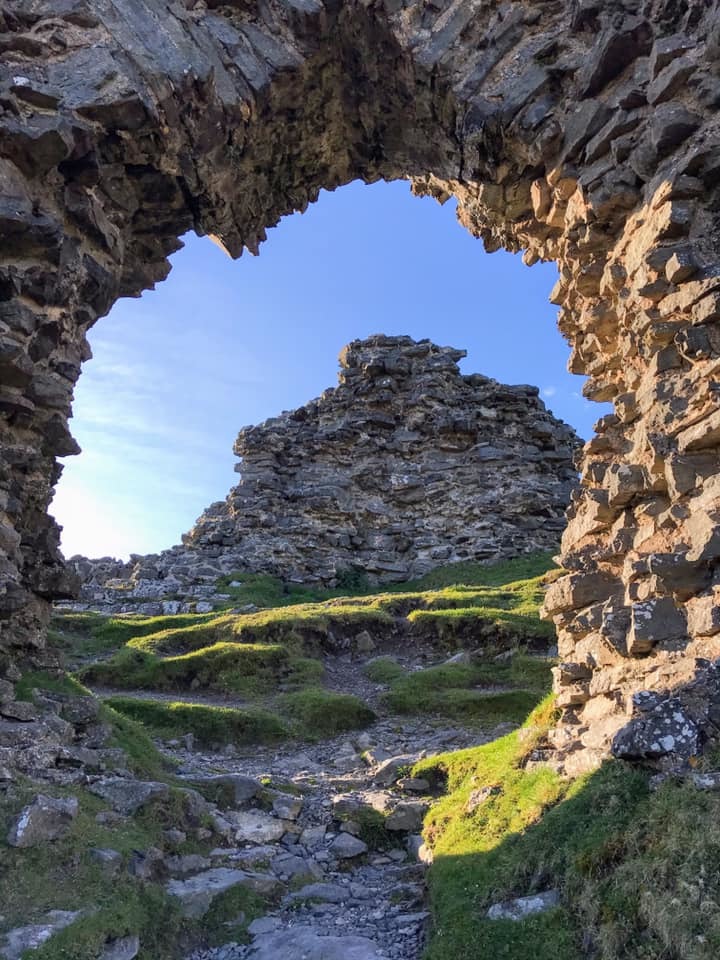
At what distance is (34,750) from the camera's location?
8438 millimetres

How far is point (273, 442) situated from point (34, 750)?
2845cm

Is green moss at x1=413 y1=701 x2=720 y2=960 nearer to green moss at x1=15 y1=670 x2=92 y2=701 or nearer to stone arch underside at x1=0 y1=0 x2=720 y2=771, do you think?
stone arch underside at x1=0 y1=0 x2=720 y2=771

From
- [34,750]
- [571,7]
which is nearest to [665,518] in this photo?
[34,750]

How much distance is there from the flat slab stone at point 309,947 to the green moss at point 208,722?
6.83 meters

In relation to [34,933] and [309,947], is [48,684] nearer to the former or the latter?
[34,933]

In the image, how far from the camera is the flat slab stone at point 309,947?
19.6 ft

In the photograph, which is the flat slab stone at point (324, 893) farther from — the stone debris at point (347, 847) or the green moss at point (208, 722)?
the green moss at point (208, 722)

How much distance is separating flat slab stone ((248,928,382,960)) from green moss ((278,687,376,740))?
6945 millimetres

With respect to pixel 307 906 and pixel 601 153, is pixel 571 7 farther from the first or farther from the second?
pixel 307 906

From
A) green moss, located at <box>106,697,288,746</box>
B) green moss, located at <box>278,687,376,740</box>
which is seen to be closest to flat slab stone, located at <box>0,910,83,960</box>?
green moss, located at <box>106,697,288,746</box>

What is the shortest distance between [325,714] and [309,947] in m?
7.98

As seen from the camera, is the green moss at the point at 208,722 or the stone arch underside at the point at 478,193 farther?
the green moss at the point at 208,722

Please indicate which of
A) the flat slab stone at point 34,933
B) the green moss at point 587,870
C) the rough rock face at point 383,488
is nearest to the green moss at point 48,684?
the flat slab stone at point 34,933

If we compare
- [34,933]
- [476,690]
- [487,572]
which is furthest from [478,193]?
[487,572]
